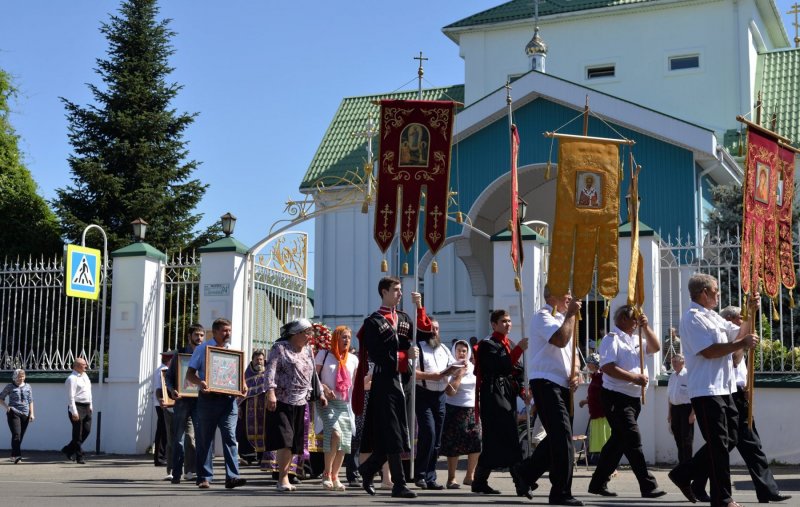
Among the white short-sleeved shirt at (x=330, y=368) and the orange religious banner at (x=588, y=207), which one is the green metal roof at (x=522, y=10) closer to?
the white short-sleeved shirt at (x=330, y=368)

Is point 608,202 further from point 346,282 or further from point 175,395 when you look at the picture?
point 346,282

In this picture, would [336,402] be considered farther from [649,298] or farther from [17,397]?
[17,397]

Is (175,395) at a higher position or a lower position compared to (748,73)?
lower

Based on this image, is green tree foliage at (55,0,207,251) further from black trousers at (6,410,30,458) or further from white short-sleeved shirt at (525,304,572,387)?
white short-sleeved shirt at (525,304,572,387)

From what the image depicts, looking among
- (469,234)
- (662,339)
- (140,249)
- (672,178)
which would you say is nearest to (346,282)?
(469,234)

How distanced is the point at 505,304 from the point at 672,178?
8394 millimetres

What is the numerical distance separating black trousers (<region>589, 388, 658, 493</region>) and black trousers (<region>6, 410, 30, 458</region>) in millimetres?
9542

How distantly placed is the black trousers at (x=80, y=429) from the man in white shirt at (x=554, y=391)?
8307mm

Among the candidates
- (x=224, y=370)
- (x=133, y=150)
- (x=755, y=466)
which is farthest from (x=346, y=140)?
(x=755, y=466)

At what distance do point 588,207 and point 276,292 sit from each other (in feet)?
27.1

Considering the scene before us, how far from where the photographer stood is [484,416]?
11.1 m

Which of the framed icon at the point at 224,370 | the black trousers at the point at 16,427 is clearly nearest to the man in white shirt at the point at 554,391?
the framed icon at the point at 224,370

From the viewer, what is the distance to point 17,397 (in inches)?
673

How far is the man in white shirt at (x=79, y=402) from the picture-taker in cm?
1655
